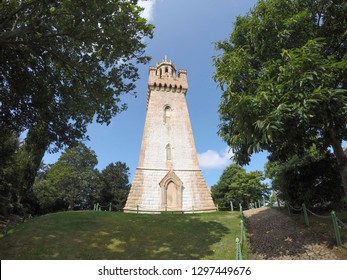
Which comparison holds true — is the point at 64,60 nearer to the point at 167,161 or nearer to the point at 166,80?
the point at 167,161

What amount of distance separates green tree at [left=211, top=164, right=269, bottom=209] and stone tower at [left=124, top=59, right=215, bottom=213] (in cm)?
2283

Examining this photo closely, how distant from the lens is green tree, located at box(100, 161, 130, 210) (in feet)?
157

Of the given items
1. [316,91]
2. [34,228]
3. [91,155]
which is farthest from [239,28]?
[91,155]

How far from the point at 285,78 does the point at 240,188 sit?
43.5m

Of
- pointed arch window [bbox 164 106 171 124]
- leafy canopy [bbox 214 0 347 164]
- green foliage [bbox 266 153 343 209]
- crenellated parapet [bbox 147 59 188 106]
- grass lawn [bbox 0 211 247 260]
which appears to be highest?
crenellated parapet [bbox 147 59 188 106]

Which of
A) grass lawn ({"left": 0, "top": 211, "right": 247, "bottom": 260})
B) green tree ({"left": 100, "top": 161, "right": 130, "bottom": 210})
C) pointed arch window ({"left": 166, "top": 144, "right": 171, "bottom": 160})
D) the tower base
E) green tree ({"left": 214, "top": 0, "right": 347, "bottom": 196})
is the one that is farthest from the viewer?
green tree ({"left": 100, "top": 161, "right": 130, "bottom": 210})

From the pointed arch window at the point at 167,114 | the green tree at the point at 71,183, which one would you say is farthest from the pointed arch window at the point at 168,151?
the green tree at the point at 71,183

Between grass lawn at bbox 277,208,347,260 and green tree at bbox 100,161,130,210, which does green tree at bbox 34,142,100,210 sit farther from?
grass lawn at bbox 277,208,347,260

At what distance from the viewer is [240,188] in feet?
162

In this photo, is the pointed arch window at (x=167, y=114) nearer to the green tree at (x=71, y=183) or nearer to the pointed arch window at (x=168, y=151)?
the pointed arch window at (x=168, y=151)

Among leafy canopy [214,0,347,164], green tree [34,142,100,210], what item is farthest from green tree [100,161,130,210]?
leafy canopy [214,0,347,164]

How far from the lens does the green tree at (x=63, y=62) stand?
10594mm

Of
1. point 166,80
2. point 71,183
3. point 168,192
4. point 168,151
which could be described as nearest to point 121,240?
point 168,192

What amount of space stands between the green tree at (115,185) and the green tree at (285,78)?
38.5 meters
